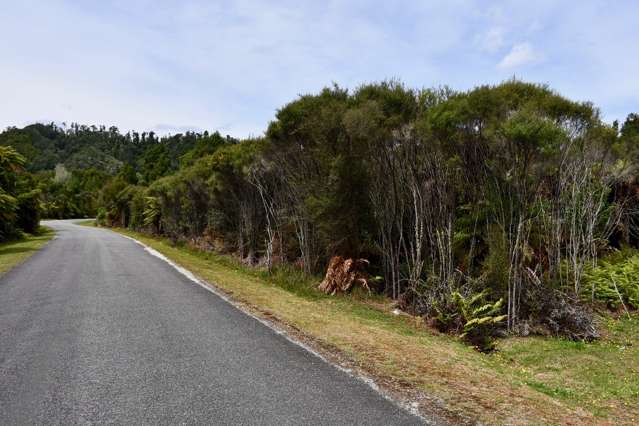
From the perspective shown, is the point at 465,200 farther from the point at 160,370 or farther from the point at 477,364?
the point at 160,370

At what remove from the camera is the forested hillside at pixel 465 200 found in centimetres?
761

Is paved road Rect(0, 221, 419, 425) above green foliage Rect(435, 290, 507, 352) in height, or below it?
below

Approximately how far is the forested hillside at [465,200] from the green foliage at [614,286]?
0.10 ft

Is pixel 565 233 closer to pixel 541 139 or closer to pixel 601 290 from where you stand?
pixel 601 290

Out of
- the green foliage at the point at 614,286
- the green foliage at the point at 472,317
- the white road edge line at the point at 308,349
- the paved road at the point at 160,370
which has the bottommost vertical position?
the paved road at the point at 160,370

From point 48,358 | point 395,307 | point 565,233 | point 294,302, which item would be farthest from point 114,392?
point 565,233

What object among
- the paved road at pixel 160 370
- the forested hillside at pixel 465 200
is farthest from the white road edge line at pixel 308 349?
the forested hillside at pixel 465 200

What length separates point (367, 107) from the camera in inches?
368

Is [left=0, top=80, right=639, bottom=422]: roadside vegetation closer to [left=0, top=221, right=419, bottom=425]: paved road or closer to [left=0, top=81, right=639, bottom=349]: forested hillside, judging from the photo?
[left=0, top=81, right=639, bottom=349]: forested hillside

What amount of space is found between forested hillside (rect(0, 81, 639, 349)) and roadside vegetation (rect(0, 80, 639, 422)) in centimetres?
4

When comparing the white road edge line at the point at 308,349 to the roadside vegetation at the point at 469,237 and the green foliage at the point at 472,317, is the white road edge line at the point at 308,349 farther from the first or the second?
the green foliage at the point at 472,317

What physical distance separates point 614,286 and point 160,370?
9.25 meters

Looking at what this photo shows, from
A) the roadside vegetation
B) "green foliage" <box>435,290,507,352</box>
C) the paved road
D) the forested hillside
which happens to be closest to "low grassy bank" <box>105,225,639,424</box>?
the roadside vegetation

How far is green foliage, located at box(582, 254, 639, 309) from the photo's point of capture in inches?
366
